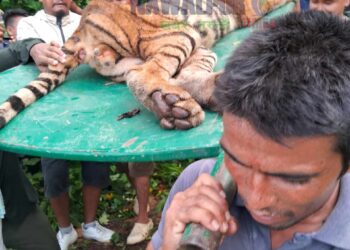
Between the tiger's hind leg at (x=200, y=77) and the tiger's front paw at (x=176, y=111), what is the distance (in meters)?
0.09

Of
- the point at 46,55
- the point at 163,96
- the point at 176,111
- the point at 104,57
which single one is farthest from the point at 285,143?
the point at 46,55

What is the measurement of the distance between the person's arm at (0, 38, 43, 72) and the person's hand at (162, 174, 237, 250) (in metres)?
1.89

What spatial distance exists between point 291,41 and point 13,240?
1.91m

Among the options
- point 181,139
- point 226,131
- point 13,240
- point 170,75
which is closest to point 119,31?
point 170,75

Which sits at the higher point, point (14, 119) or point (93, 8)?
point (93, 8)

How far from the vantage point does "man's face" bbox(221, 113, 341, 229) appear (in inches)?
33.9

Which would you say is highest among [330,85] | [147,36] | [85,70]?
[330,85]

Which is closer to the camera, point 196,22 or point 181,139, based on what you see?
point 181,139

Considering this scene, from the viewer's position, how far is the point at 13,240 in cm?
232

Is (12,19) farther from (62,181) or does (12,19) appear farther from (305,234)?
(305,234)

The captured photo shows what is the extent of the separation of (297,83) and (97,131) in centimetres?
119

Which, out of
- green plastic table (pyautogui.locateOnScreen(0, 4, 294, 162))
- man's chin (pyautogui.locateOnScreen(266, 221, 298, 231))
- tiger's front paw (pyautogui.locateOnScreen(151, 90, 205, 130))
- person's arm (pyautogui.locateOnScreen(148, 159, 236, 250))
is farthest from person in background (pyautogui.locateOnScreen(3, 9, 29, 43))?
man's chin (pyautogui.locateOnScreen(266, 221, 298, 231))

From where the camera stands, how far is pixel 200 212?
933mm

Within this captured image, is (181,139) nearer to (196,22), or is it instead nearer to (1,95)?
(1,95)
